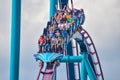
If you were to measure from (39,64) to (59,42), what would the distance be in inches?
56.9

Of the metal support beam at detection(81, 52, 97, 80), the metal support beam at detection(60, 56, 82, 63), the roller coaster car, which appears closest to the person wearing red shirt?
the roller coaster car

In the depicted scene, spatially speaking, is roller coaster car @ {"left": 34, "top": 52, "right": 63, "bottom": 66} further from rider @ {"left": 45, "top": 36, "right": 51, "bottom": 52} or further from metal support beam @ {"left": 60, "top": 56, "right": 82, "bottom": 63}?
metal support beam @ {"left": 60, "top": 56, "right": 82, "bottom": 63}

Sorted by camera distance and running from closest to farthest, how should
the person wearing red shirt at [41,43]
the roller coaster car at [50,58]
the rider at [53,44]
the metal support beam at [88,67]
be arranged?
the roller coaster car at [50,58] → the rider at [53,44] → the person wearing red shirt at [41,43] → the metal support beam at [88,67]

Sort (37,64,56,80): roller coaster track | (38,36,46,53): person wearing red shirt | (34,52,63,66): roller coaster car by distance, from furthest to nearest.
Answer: (38,36,46,53): person wearing red shirt, (34,52,63,66): roller coaster car, (37,64,56,80): roller coaster track

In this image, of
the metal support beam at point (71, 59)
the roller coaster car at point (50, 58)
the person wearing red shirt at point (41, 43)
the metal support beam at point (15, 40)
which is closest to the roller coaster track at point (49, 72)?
the roller coaster car at point (50, 58)

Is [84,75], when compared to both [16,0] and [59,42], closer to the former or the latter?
[59,42]

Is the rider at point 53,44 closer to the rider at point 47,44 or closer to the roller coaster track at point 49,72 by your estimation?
the rider at point 47,44

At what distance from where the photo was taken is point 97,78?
106ft

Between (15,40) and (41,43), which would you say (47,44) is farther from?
(15,40)

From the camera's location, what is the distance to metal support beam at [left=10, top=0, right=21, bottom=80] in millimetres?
32344

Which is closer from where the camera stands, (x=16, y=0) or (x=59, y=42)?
(x=59, y=42)

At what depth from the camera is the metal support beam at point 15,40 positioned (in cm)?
3234

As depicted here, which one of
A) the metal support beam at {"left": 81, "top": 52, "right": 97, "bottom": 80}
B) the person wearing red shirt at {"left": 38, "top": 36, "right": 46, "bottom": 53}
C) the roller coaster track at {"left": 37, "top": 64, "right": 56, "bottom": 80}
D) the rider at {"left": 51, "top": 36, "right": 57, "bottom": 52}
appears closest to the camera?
the roller coaster track at {"left": 37, "top": 64, "right": 56, "bottom": 80}

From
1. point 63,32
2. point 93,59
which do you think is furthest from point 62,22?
point 93,59
